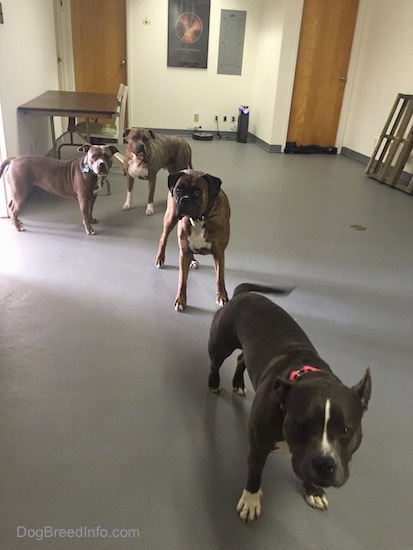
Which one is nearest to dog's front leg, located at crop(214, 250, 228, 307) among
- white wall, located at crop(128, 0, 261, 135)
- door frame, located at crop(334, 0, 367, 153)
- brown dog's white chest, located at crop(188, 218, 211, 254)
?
brown dog's white chest, located at crop(188, 218, 211, 254)

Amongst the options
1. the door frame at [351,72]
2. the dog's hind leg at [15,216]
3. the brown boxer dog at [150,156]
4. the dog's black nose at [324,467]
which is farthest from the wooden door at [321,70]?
the dog's black nose at [324,467]

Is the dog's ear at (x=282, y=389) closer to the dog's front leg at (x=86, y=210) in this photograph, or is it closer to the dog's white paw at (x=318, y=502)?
the dog's white paw at (x=318, y=502)

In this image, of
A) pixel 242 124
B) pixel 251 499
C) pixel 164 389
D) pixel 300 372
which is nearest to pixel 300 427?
pixel 300 372

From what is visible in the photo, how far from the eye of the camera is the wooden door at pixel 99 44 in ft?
24.6

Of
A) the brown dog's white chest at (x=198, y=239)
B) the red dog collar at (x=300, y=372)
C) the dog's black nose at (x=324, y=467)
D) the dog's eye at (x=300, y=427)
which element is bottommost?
the brown dog's white chest at (x=198, y=239)

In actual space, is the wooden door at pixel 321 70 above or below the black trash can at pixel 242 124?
above

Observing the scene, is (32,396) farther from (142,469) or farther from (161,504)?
(161,504)

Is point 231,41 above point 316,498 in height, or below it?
above

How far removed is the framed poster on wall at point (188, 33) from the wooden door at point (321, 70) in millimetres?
1849

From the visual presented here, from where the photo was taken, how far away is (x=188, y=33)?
7805mm

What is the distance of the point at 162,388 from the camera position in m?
1.93

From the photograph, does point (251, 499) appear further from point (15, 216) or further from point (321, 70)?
point (321, 70)

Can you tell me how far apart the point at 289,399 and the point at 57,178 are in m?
3.09

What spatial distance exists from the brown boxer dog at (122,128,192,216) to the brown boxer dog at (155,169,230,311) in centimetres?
167
